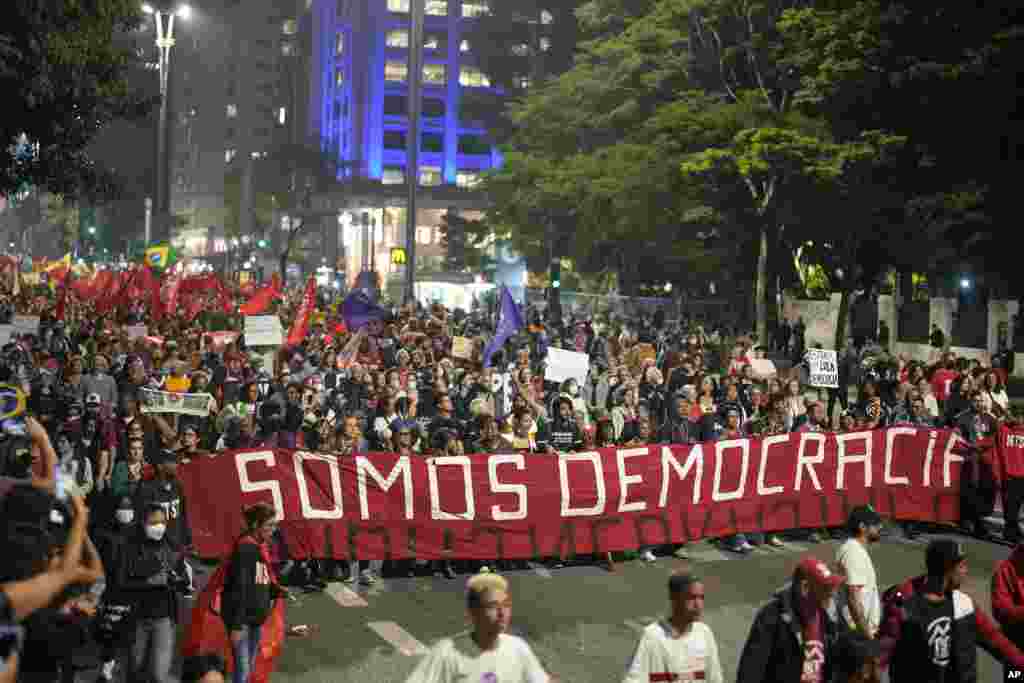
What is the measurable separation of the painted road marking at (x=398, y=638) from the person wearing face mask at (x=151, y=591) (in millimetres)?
2066

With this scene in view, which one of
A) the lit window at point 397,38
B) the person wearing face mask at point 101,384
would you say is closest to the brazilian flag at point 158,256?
the person wearing face mask at point 101,384

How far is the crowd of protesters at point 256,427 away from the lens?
584cm

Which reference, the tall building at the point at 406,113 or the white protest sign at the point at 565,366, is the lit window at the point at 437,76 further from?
the white protest sign at the point at 565,366

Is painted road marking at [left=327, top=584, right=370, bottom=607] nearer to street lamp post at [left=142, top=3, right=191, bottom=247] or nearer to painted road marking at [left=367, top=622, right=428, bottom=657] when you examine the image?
painted road marking at [left=367, top=622, right=428, bottom=657]

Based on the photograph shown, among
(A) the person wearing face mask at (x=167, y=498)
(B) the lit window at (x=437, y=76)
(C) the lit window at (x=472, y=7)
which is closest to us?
(A) the person wearing face mask at (x=167, y=498)

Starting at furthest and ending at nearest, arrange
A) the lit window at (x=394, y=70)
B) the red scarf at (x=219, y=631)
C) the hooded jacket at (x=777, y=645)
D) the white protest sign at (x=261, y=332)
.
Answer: the lit window at (x=394, y=70) < the white protest sign at (x=261, y=332) < the red scarf at (x=219, y=631) < the hooded jacket at (x=777, y=645)

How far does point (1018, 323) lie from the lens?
107 ft

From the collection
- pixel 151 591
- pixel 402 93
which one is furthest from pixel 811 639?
pixel 402 93

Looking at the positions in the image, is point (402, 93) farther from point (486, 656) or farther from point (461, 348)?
point (486, 656)

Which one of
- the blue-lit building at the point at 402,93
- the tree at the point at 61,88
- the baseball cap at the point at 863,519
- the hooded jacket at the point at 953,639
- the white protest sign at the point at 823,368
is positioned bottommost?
the hooded jacket at the point at 953,639

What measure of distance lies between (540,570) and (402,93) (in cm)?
11559

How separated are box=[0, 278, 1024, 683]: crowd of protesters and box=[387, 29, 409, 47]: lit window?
9787cm

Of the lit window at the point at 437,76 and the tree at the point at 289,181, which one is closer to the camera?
the tree at the point at 289,181

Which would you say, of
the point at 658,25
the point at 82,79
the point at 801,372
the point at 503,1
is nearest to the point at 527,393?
the point at 82,79
